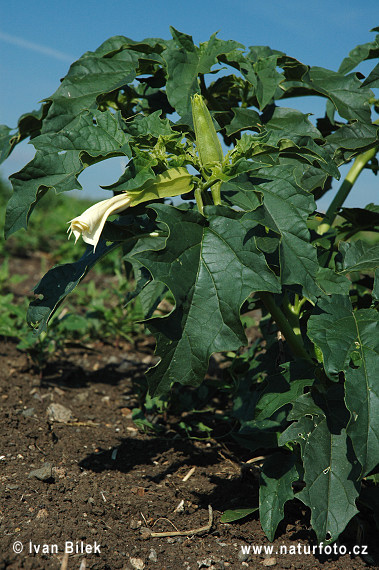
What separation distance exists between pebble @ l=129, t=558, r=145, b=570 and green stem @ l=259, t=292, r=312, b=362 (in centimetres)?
82

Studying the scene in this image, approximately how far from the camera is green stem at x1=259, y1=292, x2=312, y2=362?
5.93 feet

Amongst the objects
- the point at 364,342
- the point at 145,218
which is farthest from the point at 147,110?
the point at 364,342

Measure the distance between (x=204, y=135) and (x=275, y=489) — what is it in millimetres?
1166

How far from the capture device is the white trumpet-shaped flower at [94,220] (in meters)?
1.55

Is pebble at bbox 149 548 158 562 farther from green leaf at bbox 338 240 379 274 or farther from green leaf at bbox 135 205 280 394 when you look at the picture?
green leaf at bbox 338 240 379 274

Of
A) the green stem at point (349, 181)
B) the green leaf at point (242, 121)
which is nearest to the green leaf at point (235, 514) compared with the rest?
the green stem at point (349, 181)

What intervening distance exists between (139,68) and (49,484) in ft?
5.07

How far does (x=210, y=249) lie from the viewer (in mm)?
1587

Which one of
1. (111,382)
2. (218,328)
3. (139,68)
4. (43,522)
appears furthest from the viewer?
(111,382)

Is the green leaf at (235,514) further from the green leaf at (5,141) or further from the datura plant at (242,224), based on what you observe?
the green leaf at (5,141)

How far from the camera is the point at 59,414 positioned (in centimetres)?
276

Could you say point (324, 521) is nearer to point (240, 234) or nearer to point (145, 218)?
point (240, 234)

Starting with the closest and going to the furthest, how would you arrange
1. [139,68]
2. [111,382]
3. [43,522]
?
[43,522], [139,68], [111,382]

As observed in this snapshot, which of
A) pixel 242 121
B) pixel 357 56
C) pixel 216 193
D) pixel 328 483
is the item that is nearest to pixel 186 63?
pixel 242 121
